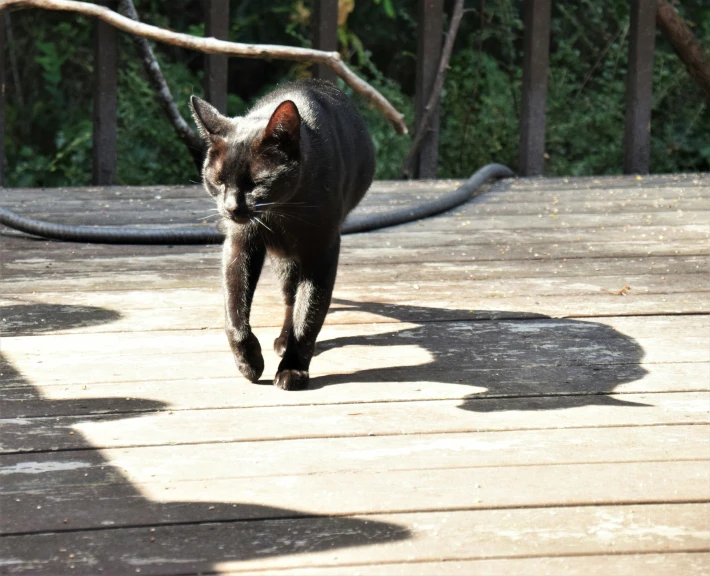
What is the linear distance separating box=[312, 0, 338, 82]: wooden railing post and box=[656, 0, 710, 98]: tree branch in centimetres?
180

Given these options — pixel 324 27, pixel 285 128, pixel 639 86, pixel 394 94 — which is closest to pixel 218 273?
pixel 285 128

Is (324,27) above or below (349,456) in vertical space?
above

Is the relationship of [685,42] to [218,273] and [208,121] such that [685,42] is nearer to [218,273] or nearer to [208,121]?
[218,273]

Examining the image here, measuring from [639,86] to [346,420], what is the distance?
3.59 metres

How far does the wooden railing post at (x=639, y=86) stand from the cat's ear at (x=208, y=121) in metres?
3.25

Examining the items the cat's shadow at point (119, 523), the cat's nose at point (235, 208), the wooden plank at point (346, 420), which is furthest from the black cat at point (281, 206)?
the cat's shadow at point (119, 523)

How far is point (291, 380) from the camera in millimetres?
2395

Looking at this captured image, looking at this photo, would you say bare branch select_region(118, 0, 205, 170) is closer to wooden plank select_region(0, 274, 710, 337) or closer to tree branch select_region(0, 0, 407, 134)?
wooden plank select_region(0, 274, 710, 337)

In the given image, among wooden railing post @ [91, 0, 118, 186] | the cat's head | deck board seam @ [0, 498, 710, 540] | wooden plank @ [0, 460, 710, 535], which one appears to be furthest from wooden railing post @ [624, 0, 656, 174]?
deck board seam @ [0, 498, 710, 540]

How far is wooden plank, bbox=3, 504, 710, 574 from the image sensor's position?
1.56 metres

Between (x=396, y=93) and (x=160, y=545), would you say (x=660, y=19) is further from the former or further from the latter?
(x=160, y=545)

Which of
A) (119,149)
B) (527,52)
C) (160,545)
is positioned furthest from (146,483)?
(119,149)

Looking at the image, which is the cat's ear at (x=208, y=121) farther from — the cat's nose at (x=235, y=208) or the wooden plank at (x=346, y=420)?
the wooden plank at (x=346, y=420)

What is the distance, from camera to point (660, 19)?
5.61 metres
